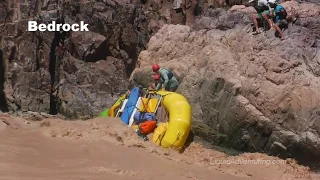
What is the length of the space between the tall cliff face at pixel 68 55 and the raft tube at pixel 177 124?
6.98 meters

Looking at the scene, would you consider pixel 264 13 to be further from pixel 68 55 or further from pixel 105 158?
pixel 68 55

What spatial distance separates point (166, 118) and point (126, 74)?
25.9ft

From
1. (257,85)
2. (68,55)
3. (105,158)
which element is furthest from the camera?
(68,55)

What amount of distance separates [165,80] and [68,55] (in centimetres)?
817

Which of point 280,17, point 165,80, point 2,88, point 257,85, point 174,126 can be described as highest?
point 280,17

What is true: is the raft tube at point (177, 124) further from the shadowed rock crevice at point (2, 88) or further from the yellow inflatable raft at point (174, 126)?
the shadowed rock crevice at point (2, 88)

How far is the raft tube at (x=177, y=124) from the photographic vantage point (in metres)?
6.92

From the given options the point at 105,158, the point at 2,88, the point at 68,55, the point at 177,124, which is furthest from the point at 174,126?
the point at 2,88

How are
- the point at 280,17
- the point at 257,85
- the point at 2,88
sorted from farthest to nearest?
the point at 2,88 → the point at 280,17 → the point at 257,85

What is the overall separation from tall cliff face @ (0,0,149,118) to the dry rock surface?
7061mm

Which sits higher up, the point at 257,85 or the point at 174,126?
the point at 257,85

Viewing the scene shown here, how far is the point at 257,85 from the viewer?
24.4 feet

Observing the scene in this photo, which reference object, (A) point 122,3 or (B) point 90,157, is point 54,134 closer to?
(B) point 90,157

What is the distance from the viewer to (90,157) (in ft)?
17.9
